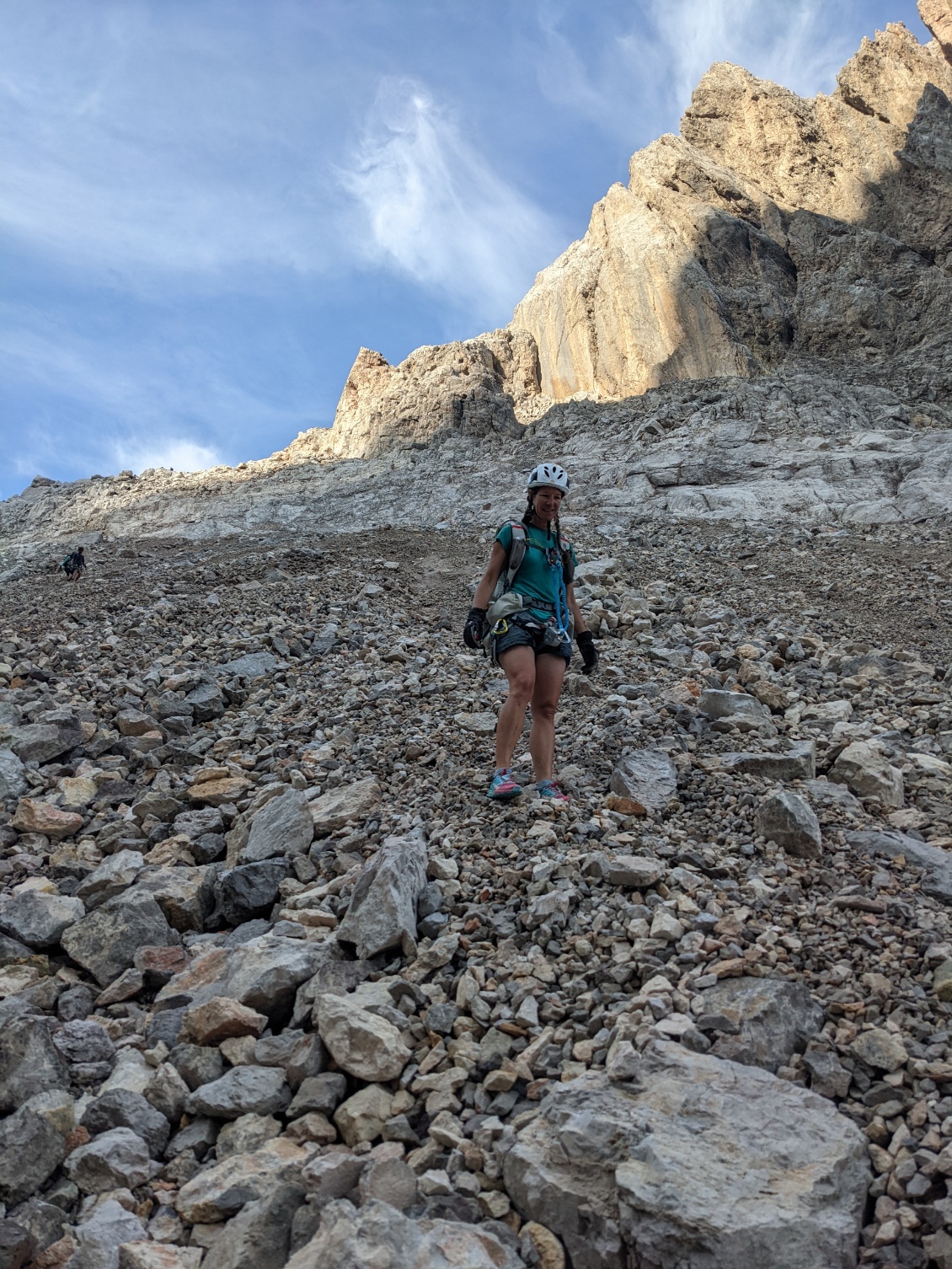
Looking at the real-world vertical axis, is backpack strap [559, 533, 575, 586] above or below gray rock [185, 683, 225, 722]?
above

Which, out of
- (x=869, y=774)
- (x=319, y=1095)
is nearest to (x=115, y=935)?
(x=319, y=1095)

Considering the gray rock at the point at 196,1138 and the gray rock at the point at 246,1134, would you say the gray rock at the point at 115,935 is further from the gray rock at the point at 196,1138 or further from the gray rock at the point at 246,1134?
the gray rock at the point at 246,1134

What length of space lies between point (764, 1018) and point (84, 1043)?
269cm

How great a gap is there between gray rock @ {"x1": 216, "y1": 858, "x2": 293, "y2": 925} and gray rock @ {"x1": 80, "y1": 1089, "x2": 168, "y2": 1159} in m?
1.31

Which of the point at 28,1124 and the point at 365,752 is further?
the point at 365,752

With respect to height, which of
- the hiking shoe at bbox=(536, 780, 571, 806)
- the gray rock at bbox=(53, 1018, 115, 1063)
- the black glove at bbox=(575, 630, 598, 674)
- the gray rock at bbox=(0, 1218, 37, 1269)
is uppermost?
the black glove at bbox=(575, 630, 598, 674)

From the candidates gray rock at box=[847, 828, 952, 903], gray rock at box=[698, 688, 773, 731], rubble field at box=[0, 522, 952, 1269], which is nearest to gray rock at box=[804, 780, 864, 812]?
rubble field at box=[0, 522, 952, 1269]

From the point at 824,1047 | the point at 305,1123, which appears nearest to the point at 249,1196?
the point at 305,1123

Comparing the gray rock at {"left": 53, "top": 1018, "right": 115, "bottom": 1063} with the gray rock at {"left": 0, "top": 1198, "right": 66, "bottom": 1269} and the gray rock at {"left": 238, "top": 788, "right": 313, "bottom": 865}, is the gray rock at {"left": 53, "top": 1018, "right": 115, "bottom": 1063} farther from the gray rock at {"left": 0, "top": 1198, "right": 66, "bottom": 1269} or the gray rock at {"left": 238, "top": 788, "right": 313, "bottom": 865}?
the gray rock at {"left": 238, "top": 788, "right": 313, "bottom": 865}

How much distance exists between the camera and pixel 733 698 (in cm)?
625

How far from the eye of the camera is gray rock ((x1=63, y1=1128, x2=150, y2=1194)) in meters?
2.70

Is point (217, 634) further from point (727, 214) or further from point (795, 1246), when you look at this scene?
point (727, 214)

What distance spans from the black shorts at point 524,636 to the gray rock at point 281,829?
5.04 feet

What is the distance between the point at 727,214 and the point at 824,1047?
3853 centimetres
